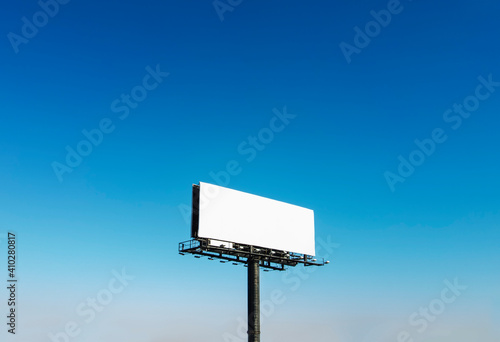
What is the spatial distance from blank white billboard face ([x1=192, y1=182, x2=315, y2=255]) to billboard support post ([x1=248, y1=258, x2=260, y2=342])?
2542mm

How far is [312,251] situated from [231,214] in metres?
13.3

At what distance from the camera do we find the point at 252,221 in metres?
Answer: 48.7

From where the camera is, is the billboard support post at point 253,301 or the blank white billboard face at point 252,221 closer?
the blank white billboard face at point 252,221

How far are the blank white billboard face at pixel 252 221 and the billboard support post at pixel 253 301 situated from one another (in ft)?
8.34

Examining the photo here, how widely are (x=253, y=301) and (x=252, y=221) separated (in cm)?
820

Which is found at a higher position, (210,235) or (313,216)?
(313,216)

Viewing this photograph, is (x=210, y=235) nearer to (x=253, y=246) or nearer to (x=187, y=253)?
(x=187, y=253)

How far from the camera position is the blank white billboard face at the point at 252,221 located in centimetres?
4456

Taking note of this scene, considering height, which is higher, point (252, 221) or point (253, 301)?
point (252, 221)

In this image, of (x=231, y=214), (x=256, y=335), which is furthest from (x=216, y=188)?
(x=256, y=335)

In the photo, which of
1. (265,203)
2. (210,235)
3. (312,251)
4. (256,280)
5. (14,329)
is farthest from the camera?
(312,251)

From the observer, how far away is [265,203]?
1999 inches

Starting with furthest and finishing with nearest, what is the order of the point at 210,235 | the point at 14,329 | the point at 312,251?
the point at 312,251
the point at 210,235
the point at 14,329

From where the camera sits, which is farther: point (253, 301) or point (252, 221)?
point (252, 221)
